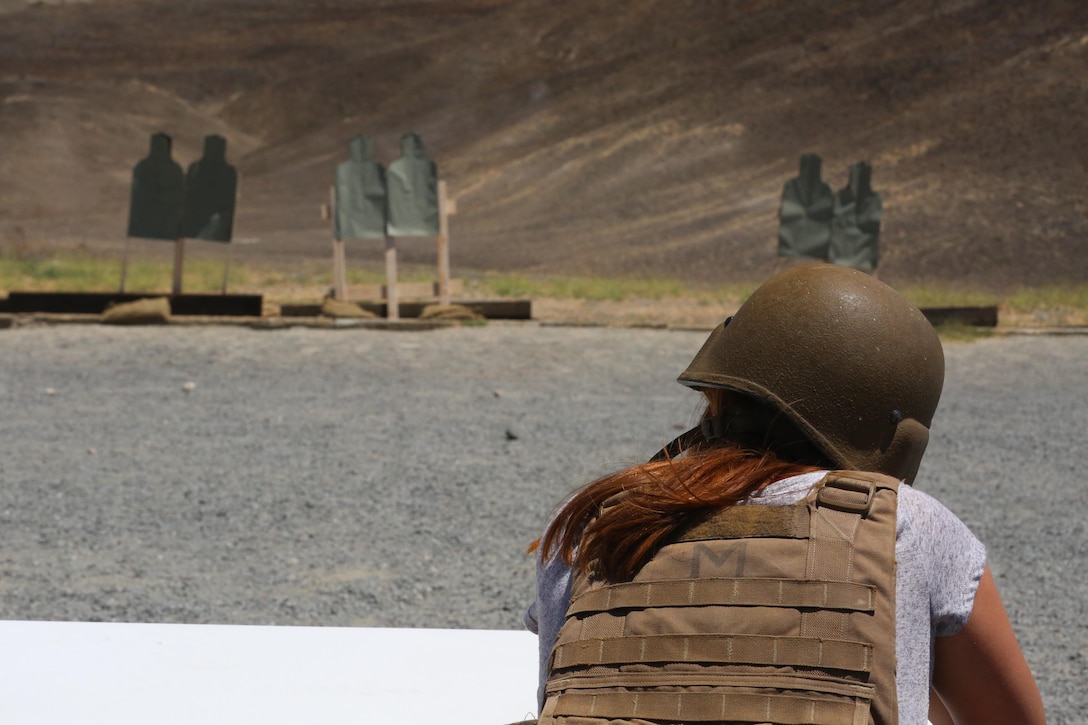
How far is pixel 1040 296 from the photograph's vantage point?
728 inches

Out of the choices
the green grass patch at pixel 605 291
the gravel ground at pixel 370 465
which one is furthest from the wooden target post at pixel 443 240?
the green grass patch at pixel 605 291

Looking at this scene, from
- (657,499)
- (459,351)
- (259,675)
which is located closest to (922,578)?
(657,499)

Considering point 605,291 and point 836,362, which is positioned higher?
point 605,291

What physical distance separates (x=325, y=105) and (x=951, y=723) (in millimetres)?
53149

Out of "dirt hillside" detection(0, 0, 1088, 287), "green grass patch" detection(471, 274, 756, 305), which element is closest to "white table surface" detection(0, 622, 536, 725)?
"green grass patch" detection(471, 274, 756, 305)

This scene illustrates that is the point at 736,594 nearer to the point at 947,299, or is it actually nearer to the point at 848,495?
the point at 848,495

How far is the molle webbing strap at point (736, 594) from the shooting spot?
4.77 ft

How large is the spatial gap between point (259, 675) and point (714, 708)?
4.15 ft

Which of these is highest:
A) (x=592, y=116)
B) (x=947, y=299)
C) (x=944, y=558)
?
(x=592, y=116)

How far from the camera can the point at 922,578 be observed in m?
1.48

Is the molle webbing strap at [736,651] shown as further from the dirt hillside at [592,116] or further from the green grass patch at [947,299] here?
the dirt hillside at [592,116]

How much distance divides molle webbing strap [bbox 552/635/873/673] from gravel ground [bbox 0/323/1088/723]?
7.97 feet

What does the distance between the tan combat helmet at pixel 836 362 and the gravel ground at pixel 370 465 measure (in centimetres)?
224

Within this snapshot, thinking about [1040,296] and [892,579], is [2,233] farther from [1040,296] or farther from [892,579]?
[892,579]
